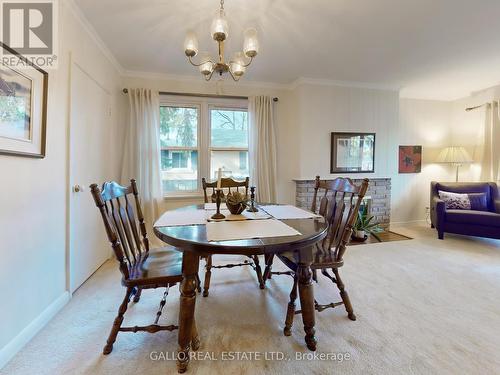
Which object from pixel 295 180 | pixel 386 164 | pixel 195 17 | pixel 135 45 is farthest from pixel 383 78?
pixel 135 45

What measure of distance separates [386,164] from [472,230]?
1.45 metres

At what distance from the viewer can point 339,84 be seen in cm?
383

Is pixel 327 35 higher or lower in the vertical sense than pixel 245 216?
higher

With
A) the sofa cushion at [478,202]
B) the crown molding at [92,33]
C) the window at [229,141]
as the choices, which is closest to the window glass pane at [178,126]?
the window at [229,141]

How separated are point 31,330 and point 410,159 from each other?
5442 mm

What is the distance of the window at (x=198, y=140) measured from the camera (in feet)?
11.8

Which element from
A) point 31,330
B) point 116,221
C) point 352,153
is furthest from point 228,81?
point 31,330

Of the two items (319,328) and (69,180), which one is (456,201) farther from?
(69,180)

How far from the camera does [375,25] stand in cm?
232

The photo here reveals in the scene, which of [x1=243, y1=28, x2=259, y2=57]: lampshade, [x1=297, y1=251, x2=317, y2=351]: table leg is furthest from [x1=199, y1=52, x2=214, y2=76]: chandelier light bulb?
[x1=297, y1=251, x2=317, y2=351]: table leg

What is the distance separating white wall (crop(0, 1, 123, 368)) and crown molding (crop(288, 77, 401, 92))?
106 inches

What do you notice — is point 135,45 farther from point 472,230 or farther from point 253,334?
point 472,230

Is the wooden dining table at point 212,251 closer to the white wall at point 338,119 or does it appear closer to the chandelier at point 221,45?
the chandelier at point 221,45

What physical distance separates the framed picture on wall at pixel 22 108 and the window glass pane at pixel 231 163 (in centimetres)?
227
